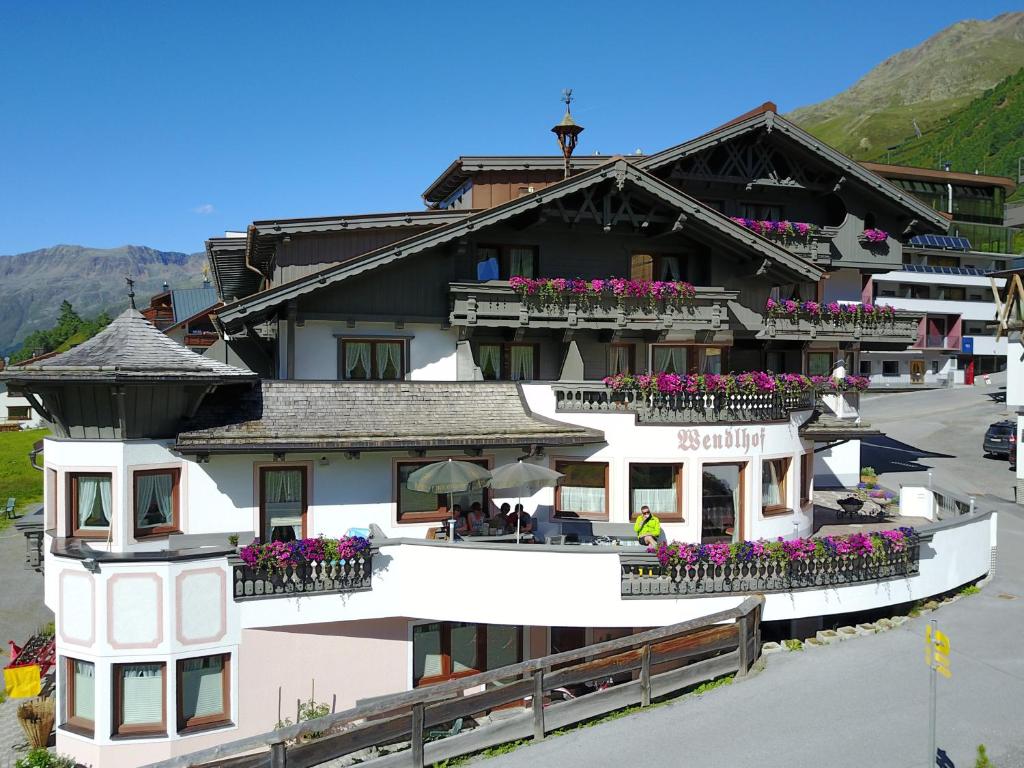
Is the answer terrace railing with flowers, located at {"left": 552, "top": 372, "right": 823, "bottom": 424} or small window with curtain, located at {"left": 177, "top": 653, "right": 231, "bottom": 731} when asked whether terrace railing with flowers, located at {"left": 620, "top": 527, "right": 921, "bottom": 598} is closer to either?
terrace railing with flowers, located at {"left": 552, "top": 372, "right": 823, "bottom": 424}

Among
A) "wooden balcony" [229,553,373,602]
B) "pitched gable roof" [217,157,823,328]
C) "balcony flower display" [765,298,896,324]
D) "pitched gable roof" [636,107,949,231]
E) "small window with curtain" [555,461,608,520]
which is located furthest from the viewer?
"pitched gable roof" [636,107,949,231]

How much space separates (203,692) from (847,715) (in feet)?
37.2

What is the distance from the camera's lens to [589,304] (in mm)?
20828

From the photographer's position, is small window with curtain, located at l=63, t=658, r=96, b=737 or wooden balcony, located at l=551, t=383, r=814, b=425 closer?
small window with curtain, located at l=63, t=658, r=96, b=737

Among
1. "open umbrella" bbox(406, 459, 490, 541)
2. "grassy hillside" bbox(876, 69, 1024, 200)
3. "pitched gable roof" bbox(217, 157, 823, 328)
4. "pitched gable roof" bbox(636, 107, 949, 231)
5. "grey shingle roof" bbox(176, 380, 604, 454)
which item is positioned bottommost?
"open umbrella" bbox(406, 459, 490, 541)

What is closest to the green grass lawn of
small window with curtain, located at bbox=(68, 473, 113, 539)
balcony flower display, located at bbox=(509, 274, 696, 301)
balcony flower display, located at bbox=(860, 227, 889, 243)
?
small window with curtain, located at bbox=(68, 473, 113, 539)

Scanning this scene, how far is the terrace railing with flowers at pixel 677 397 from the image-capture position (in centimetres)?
1878

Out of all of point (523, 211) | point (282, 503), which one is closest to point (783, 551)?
point (523, 211)

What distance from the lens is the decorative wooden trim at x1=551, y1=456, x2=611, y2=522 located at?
19.0 meters

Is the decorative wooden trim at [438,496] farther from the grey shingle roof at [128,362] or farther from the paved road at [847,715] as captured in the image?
the paved road at [847,715]

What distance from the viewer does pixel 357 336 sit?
20.3 metres

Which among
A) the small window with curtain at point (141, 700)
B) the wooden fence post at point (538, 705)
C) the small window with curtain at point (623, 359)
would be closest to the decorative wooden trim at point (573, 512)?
the small window with curtain at point (623, 359)

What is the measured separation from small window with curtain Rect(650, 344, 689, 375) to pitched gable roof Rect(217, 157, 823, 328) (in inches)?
123

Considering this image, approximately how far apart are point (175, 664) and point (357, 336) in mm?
8210
